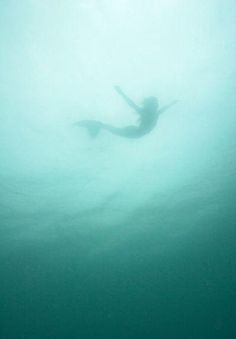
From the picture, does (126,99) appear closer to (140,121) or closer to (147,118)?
(140,121)

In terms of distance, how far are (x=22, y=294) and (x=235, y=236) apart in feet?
101

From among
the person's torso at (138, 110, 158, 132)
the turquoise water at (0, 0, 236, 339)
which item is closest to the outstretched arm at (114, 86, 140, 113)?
the turquoise water at (0, 0, 236, 339)

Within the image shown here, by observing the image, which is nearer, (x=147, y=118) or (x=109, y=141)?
(x=147, y=118)

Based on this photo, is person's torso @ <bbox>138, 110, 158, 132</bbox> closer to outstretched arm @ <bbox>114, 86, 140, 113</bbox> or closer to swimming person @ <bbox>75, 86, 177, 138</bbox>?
swimming person @ <bbox>75, 86, 177, 138</bbox>

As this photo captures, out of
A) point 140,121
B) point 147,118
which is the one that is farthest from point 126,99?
point 147,118

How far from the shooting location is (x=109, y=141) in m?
14.9

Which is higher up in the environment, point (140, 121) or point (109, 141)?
point (109, 141)

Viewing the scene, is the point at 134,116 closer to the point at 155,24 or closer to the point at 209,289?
the point at 155,24

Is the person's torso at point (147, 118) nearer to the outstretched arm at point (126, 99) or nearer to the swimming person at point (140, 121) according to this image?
the swimming person at point (140, 121)

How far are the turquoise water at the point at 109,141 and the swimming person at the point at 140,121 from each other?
375 mm

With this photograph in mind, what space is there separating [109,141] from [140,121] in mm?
3415

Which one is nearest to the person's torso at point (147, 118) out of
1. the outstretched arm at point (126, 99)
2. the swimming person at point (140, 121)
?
the swimming person at point (140, 121)

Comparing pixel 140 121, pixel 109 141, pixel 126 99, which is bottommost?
pixel 140 121

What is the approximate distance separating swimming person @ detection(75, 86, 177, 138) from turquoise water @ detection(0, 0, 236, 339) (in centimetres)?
38
